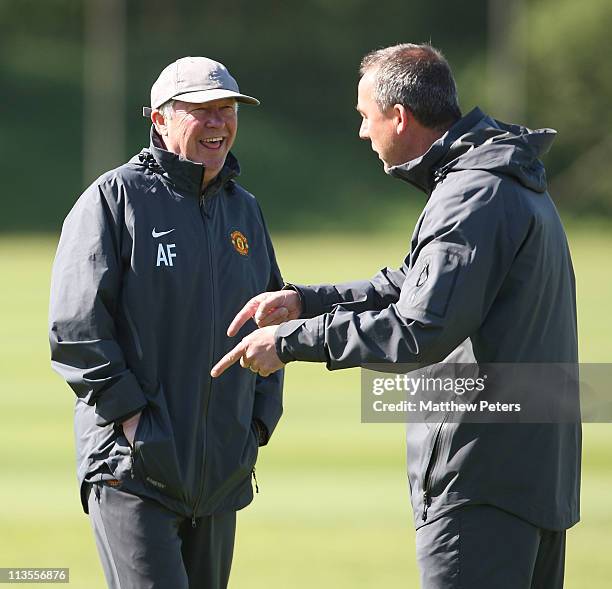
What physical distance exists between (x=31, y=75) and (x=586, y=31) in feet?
59.2

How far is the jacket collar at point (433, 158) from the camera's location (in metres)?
4.31

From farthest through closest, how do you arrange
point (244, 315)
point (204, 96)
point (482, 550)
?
point (204, 96) < point (244, 315) < point (482, 550)

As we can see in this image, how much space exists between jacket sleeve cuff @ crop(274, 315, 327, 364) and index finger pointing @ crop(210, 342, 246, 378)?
16 centimetres

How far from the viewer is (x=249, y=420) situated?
5008mm

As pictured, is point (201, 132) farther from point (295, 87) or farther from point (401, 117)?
point (295, 87)

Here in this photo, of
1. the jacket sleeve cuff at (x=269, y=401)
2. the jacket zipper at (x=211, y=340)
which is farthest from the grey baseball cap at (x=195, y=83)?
the jacket sleeve cuff at (x=269, y=401)

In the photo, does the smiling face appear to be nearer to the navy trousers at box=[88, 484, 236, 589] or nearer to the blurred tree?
the navy trousers at box=[88, 484, 236, 589]

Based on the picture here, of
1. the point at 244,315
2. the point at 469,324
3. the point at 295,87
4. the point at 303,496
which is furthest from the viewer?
the point at 295,87

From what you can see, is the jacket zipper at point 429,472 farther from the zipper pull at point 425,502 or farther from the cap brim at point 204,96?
the cap brim at point 204,96

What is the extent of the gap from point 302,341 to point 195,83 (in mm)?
1220

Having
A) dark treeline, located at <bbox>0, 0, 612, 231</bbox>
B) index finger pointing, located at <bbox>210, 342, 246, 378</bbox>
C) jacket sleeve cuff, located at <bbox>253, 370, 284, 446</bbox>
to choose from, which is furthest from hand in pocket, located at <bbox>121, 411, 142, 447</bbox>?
dark treeline, located at <bbox>0, 0, 612, 231</bbox>

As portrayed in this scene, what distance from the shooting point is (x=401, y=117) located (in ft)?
14.3

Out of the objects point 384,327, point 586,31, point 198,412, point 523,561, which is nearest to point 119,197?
point 198,412

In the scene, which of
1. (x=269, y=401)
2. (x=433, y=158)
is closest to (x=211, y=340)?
(x=269, y=401)
